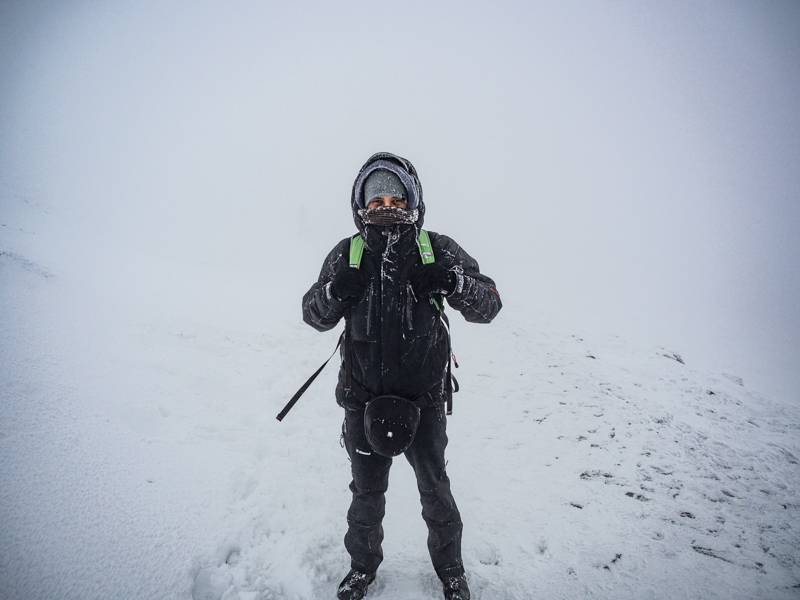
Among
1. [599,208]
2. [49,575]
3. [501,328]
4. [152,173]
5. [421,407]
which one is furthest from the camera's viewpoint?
[599,208]

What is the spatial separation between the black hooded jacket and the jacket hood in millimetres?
21

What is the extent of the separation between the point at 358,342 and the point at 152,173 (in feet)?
176

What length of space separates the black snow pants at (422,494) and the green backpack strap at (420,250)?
1149 millimetres

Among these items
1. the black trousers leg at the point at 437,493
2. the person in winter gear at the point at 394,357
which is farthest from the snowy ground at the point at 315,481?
the person in winter gear at the point at 394,357

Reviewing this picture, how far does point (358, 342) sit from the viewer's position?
2566mm

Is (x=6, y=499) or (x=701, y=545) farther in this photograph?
(x=701, y=545)

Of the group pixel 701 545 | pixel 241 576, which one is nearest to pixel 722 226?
pixel 701 545

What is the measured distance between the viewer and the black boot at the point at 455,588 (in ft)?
8.14

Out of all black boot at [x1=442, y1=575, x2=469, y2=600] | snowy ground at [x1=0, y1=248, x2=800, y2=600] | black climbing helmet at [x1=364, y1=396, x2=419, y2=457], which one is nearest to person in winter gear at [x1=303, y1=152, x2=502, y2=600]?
black boot at [x1=442, y1=575, x2=469, y2=600]

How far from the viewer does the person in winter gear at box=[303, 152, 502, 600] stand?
247 cm

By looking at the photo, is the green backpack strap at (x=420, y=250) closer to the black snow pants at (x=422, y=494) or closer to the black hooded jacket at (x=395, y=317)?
the black hooded jacket at (x=395, y=317)

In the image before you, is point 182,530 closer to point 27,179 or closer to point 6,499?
point 6,499

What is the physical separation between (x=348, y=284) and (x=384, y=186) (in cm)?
90

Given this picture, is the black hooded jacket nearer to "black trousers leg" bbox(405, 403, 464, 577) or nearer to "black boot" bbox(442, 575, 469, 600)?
"black trousers leg" bbox(405, 403, 464, 577)
